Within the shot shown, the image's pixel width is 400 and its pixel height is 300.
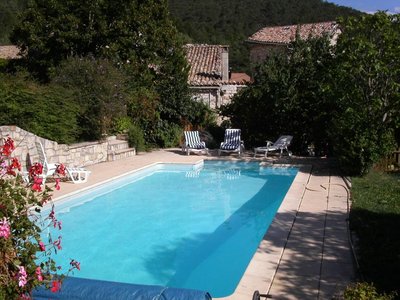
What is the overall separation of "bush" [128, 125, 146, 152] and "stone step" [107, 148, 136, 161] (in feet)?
1.02

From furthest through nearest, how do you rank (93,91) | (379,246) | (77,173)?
(93,91), (77,173), (379,246)

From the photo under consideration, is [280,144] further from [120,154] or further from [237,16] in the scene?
[237,16]

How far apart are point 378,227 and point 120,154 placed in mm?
10476

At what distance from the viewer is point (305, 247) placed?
6.41 metres

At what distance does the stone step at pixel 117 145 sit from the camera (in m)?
15.8

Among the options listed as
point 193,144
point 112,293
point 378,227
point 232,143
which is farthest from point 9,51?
point 112,293

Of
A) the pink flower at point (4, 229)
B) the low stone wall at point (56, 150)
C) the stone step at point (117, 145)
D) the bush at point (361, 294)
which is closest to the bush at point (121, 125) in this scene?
the stone step at point (117, 145)

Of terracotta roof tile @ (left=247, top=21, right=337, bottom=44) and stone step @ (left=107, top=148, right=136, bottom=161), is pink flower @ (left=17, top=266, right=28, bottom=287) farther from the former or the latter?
terracotta roof tile @ (left=247, top=21, right=337, bottom=44)

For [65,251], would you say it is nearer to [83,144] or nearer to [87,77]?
[83,144]

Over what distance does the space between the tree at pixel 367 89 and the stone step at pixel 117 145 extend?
7342 millimetres

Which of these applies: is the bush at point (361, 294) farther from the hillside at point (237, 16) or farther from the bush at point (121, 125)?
the hillside at point (237, 16)

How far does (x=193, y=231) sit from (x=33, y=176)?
5974 mm

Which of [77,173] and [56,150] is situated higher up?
[56,150]

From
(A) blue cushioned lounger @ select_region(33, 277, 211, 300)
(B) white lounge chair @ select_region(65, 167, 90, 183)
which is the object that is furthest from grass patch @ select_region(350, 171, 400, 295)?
(B) white lounge chair @ select_region(65, 167, 90, 183)
